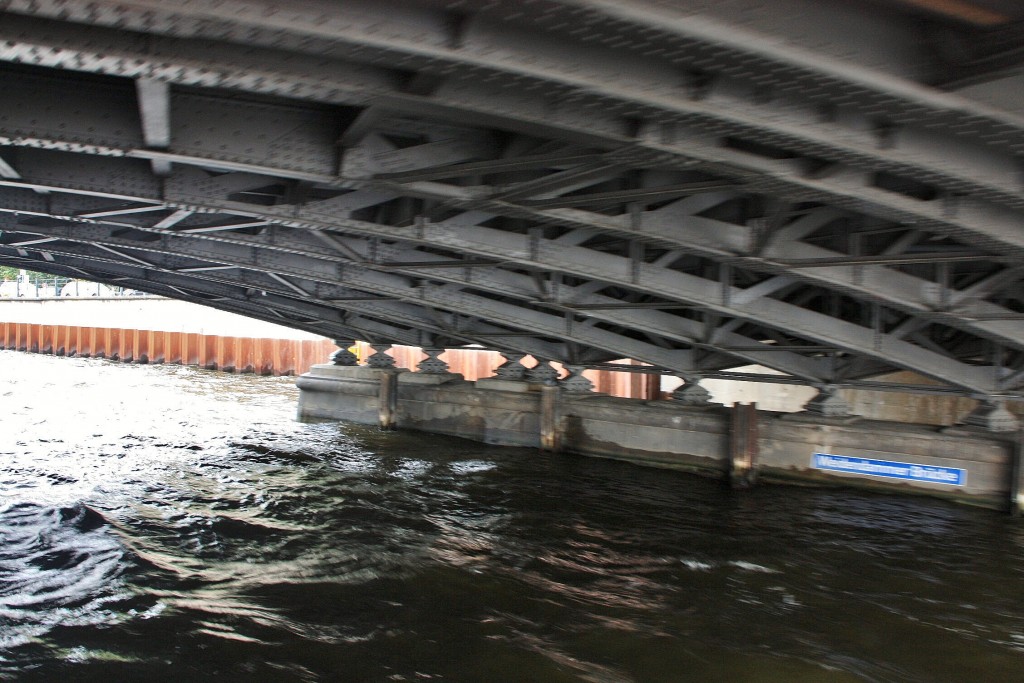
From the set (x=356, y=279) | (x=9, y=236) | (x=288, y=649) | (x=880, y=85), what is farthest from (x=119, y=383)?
(x=880, y=85)

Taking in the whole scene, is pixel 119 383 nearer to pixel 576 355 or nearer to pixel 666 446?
pixel 576 355

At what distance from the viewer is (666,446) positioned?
13953 millimetres

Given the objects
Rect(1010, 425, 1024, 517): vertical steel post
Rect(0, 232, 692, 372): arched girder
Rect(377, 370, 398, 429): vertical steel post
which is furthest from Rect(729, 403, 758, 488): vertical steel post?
Rect(377, 370, 398, 429): vertical steel post

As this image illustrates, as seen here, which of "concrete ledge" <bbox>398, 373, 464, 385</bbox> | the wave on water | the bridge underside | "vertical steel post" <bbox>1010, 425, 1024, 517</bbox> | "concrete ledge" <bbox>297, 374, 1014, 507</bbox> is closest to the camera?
the bridge underside

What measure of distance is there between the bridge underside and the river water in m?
3.15

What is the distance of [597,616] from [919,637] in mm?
3218

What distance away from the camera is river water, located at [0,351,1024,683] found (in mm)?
6387

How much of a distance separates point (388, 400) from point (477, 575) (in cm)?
1029

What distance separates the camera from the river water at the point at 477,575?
6.39 metres

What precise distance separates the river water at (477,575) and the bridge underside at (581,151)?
3.15 m

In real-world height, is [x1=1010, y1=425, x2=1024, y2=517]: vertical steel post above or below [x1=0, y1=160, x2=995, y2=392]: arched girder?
below

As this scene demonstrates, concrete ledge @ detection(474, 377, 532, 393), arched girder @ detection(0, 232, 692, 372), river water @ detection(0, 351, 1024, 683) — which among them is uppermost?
arched girder @ detection(0, 232, 692, 372)

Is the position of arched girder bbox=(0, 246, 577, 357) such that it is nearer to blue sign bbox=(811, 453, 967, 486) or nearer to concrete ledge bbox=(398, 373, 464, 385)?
concrete ledge bbox=(398, 373, 464, 385)

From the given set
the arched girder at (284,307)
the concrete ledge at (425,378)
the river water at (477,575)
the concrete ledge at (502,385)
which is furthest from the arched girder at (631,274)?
the concrete ledge at (425,378)
